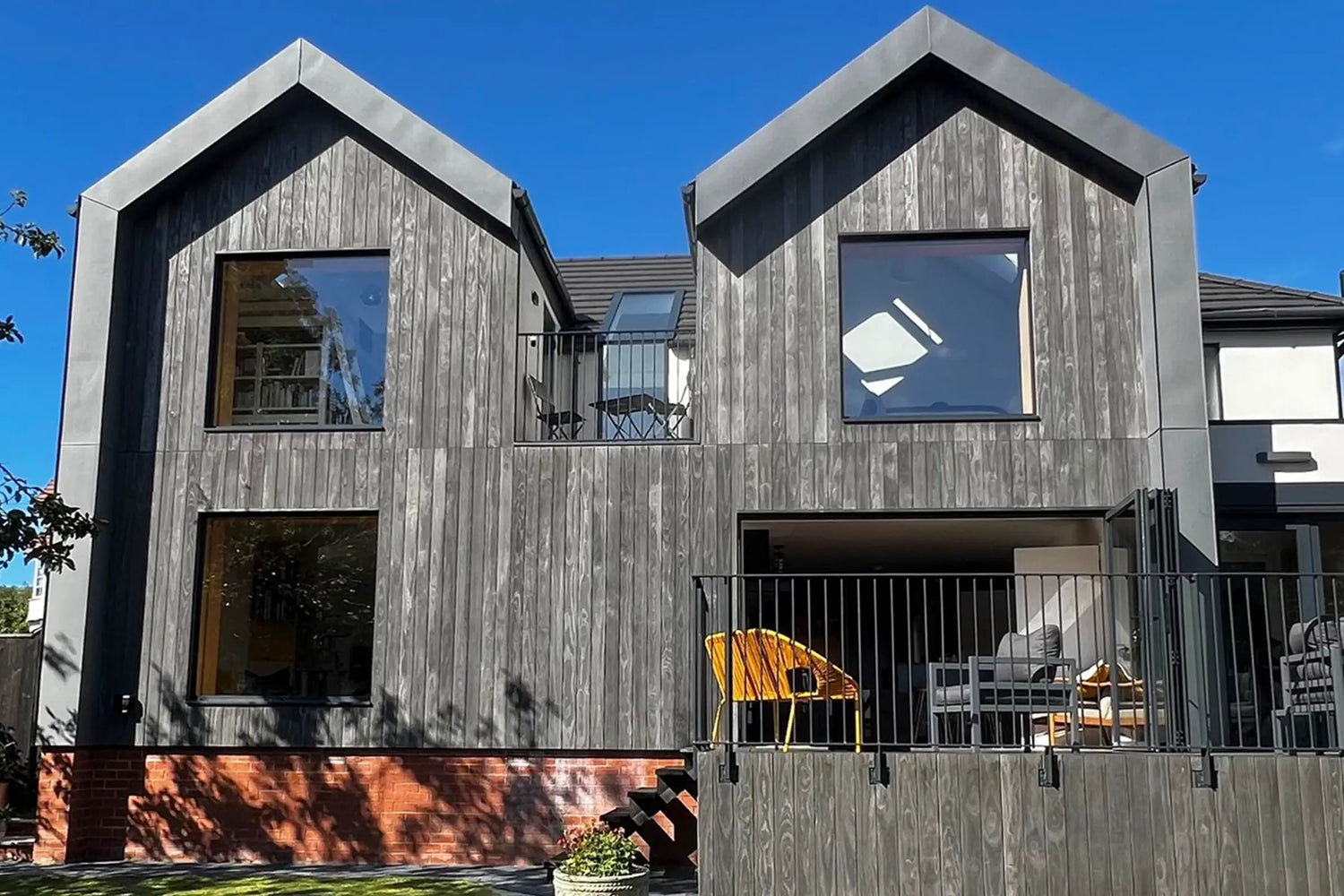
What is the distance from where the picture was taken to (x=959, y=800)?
769 cm

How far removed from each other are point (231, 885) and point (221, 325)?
4.67 m

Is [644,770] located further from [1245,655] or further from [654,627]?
[1245,655]

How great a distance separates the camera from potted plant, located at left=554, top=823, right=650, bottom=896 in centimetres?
769

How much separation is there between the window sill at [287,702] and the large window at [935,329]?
451 cm

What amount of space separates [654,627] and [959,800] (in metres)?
3.14

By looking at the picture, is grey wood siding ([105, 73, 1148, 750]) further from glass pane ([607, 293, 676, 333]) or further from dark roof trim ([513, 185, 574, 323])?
glass pane ([607, 293, 676, 333])

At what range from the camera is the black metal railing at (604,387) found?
436 inches

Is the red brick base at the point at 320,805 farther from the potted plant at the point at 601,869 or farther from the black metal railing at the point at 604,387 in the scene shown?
the black metal railing at the point at 604,387

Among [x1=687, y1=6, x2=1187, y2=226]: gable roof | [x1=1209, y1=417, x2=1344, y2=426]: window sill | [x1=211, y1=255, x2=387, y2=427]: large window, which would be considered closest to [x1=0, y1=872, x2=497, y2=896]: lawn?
[x1=211, y1=255, x2=387, y2=427]: large window

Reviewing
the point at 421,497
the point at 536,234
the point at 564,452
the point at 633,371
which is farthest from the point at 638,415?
the point at 421,497

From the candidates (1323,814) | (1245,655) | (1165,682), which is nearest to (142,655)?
(1165,682)

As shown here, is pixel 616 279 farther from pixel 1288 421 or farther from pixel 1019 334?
pixel 1288 421

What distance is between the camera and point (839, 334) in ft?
34.2

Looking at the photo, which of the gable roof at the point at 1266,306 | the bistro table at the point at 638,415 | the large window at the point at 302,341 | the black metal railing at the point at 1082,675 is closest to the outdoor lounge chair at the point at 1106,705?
the black metal railing at the point at 1082,675
